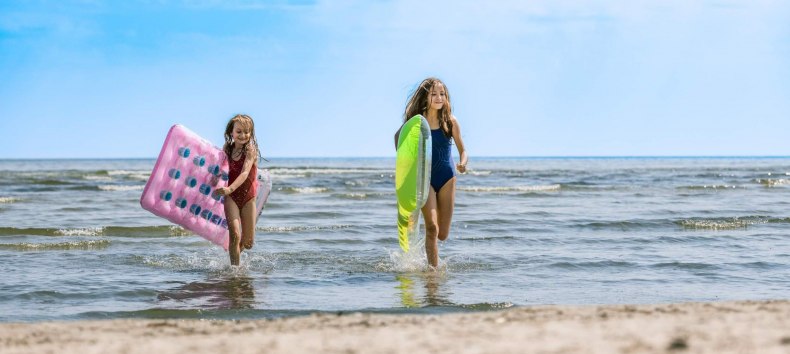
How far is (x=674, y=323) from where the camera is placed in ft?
14.0

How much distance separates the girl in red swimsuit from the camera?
8500mm

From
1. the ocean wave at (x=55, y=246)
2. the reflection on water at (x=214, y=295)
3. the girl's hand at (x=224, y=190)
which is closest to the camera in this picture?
the reflection on water at (x=214, y=295)

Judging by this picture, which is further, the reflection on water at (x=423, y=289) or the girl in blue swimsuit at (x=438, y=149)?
the girl in blue swimsuit at (x=438, y=149)

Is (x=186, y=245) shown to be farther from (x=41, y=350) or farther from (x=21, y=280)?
(x=41, y=350)

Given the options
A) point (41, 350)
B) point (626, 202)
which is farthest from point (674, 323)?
point (626, 202)

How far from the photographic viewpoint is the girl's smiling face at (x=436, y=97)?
26.9 ft

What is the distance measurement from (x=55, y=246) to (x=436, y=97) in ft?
17.9

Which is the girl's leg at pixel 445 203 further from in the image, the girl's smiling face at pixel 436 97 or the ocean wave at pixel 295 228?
the ocean wave at pixel 295 228

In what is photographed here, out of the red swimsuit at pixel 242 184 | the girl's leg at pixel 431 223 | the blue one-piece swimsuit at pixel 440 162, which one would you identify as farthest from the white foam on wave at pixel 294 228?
the blue one-piece swimsuit at pixel 440 162

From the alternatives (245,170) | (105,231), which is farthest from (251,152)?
(105,231)

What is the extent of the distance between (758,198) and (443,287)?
15193 mm

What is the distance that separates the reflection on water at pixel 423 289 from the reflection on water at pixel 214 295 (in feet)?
4.04

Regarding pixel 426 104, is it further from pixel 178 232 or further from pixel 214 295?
pixel 178 232

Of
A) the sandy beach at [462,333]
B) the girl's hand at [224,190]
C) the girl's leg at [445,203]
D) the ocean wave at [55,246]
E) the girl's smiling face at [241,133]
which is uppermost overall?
the girl's smiling face at [241,133]
